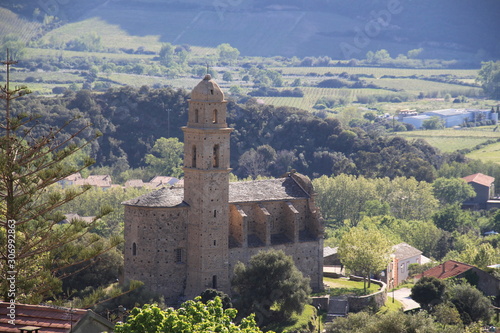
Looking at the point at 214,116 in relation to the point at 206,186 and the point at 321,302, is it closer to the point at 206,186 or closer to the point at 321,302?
the point at 206,186

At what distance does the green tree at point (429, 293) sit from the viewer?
66812 millimetres

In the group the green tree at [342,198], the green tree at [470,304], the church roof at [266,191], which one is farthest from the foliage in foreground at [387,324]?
the green tree at [342,198]

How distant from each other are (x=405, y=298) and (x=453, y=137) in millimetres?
91931

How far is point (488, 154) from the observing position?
470 feet

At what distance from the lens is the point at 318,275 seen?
65.9 m

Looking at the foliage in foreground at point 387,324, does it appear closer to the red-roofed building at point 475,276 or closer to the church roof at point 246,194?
the church roof at point 246,194

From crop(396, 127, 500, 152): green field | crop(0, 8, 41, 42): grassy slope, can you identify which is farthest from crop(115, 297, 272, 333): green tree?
crop(0, 8, 41, 42): grassy slope

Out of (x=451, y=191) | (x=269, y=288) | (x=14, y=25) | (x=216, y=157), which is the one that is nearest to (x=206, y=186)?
(x=216, y=157)

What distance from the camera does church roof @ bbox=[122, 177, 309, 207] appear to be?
60750 millimetres

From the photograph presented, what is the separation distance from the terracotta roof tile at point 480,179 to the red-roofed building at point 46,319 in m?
94.1

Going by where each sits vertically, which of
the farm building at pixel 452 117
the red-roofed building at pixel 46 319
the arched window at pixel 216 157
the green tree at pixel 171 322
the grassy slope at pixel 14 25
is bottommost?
the green tree at pixel 171 322

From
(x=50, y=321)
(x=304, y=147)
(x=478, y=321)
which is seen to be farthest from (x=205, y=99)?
(x=304, y=147)

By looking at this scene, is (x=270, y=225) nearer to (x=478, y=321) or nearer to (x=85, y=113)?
(x=478, y=321)

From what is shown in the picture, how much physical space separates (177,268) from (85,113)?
67901 millimetres
